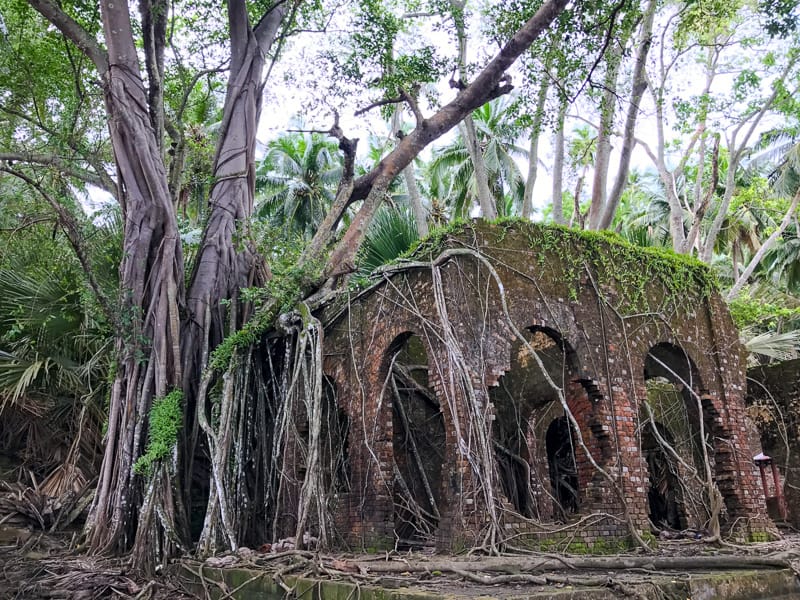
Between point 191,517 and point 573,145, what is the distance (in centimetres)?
1123

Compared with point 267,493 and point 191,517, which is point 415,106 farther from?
point 191,517

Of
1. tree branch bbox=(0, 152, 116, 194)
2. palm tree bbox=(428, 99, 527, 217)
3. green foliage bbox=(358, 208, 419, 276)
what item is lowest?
tree branch bbox=(0, 152, 116, 194)

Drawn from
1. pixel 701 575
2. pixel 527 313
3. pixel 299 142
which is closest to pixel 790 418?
pixel 527 313

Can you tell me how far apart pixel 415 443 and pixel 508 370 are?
1975 mm

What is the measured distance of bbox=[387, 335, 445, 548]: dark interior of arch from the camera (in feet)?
27.7

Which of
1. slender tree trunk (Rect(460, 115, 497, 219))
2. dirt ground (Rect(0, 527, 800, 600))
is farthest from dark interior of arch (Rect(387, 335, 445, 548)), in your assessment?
slender tree trunk (Rect(460, 115, 497, 219))

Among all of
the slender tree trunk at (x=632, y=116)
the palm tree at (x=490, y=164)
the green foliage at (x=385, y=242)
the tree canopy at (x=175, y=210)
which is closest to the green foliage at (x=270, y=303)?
the tree canopy at (x=175, y=210)

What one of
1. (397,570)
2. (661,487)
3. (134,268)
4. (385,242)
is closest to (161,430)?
(134,268)

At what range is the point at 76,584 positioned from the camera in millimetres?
5918

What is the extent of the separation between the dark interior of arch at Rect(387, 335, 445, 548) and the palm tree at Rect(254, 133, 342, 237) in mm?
13086

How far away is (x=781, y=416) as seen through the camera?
9.94 metres

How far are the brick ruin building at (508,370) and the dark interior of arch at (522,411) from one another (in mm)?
45

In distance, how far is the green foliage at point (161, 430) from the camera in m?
6.84

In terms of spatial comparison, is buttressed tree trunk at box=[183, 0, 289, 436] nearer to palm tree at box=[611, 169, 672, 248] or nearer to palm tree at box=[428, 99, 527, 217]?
palm tree at box=[428, 99, 527, 217]
